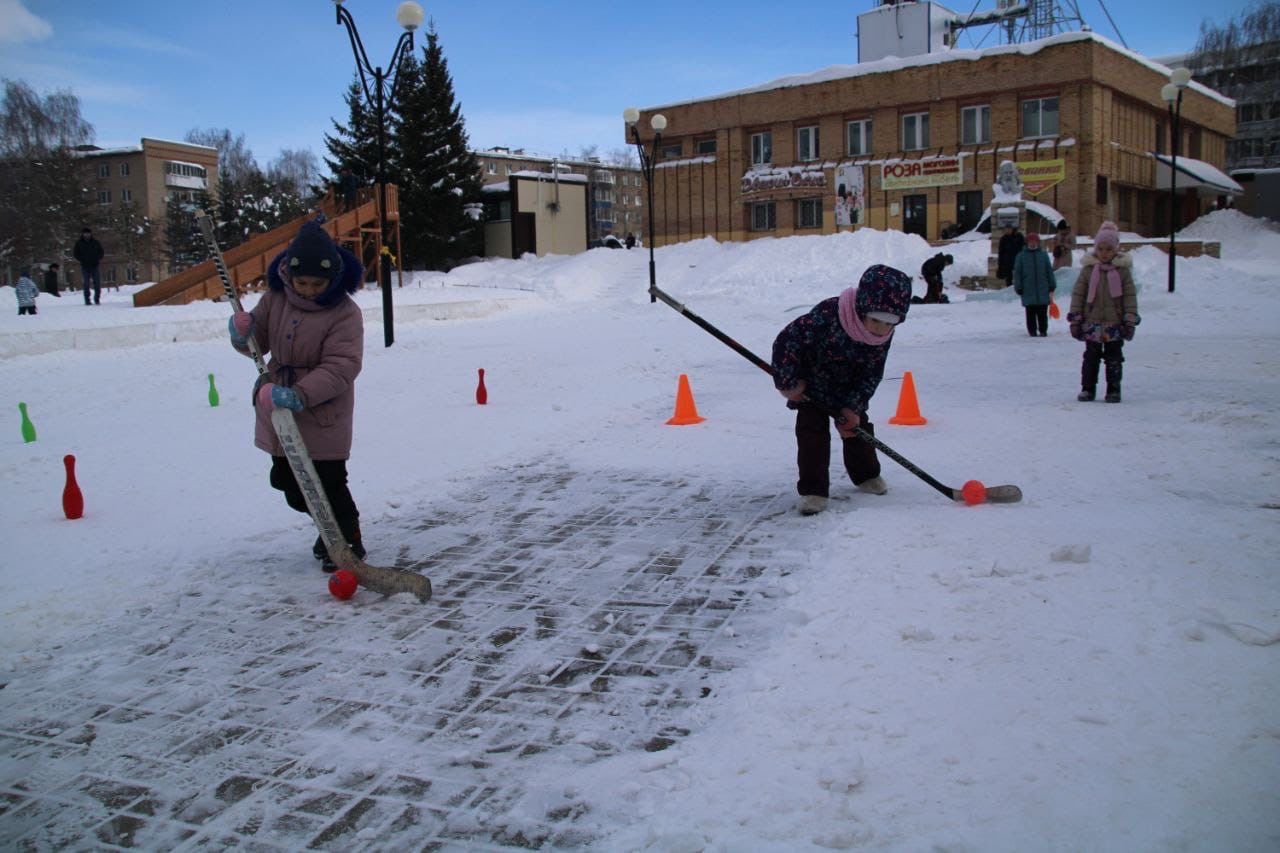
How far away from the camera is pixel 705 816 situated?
2750 mm

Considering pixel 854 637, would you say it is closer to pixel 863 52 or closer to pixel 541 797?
pixel 541 797

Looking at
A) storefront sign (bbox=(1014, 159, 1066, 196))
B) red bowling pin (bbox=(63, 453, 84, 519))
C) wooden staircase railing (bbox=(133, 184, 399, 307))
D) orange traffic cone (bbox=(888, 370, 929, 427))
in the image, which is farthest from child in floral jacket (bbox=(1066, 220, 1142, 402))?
storefront sign (bbox=(1014, 159, 1066, 196))

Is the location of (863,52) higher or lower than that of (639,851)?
higher

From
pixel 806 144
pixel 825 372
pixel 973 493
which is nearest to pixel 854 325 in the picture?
pixel 825 372

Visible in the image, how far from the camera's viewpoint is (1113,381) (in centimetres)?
959

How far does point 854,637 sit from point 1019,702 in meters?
0.79

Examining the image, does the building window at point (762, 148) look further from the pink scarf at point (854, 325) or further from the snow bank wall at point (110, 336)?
the pink scarf at point (854, 325)

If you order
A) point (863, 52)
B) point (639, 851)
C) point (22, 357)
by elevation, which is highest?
point (863, 52)

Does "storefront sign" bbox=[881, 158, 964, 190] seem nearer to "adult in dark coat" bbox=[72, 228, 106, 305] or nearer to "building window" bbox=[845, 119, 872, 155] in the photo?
"building window" bbox=[845, 119, 872, 155]

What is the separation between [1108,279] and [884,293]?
491 centimetres

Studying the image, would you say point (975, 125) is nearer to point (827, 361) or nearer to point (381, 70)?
point (381, 70)

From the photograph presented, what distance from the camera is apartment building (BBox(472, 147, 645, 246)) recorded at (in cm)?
10612

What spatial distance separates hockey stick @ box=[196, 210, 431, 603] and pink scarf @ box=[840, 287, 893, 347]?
2.95 metres

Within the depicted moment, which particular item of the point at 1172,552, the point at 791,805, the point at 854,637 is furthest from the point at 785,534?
the point at 791,805
